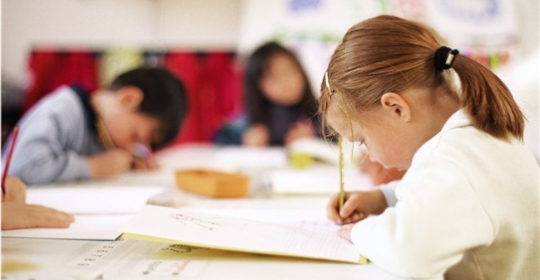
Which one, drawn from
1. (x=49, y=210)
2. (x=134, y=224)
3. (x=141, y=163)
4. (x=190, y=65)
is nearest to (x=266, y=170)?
Answer: (x=141, y=163)

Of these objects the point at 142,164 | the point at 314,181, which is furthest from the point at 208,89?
the point at 314,181

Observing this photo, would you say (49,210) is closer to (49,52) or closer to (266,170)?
(266,170)

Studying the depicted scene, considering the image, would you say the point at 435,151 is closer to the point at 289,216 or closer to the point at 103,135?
A: the point at 289,216

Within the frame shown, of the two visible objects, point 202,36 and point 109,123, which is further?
point 202,36

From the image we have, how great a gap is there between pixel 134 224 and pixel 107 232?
138mm

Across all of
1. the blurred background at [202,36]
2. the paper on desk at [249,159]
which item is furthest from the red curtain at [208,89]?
the paper on desk at [249,159]

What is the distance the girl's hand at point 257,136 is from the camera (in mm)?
2312

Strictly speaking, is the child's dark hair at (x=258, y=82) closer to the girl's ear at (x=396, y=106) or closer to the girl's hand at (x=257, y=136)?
the girl's hand at (x=257, y=136)

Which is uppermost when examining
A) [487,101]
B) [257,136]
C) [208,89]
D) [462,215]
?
[487,101]

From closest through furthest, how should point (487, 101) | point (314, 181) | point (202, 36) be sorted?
point (487, 101)
point (314, 181)
point (202, 36)

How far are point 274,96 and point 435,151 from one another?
71.2 inches

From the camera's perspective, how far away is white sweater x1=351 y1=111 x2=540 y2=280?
578mm

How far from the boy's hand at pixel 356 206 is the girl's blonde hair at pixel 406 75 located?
0.17 metres

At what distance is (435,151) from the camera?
0.64 m
